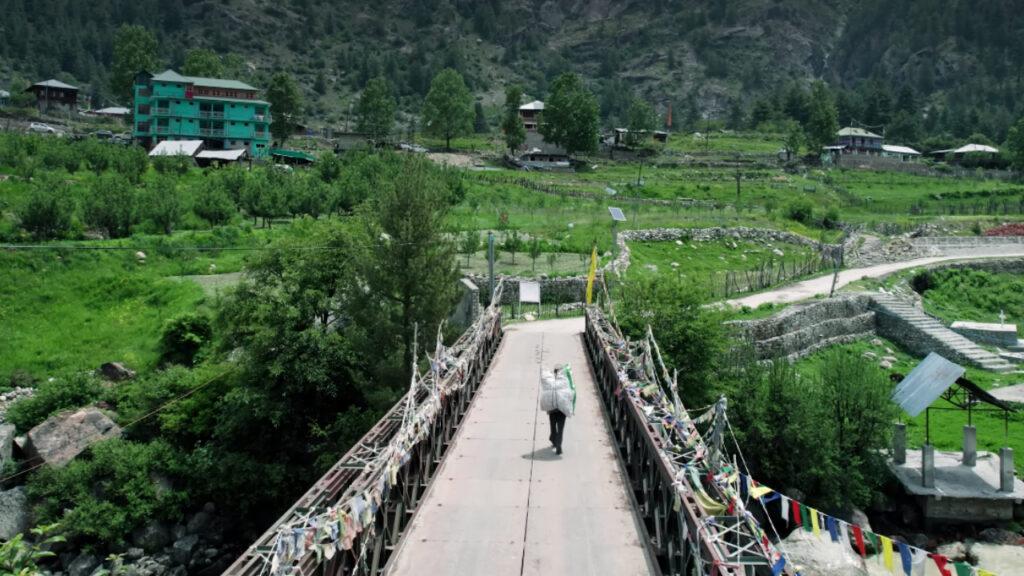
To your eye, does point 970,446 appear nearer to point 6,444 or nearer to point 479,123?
point 6,444

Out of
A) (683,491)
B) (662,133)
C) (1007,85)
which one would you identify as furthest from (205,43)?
(683,491)

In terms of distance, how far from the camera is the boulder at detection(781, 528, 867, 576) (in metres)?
19.1

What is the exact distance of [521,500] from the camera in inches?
480

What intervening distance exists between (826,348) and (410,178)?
2054 centimetres

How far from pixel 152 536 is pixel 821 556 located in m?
20.1

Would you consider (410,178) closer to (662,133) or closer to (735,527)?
(735,527)

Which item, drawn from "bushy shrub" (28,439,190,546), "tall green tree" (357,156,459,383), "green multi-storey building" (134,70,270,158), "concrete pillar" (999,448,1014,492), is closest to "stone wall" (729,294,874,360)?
"concrete pillar" (999,448,1014,492)

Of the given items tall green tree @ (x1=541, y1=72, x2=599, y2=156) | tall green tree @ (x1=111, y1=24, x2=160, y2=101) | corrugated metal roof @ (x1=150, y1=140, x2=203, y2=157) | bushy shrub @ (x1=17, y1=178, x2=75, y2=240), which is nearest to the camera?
bushy shrub @ (x1=17, y1=178, x2=75, y2=240)

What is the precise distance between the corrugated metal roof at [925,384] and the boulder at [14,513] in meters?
27.7

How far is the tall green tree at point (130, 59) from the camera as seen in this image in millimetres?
105250

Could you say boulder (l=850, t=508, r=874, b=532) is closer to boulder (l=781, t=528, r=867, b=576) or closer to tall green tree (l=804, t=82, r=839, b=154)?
boulder (l=781, t=528, r=867, b=576)

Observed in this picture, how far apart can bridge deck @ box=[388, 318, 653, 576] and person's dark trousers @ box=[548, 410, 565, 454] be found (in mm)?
218

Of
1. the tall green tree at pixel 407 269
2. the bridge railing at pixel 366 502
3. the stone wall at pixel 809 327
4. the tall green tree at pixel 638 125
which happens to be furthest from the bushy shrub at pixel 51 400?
the tall green tree at pixel 638 125

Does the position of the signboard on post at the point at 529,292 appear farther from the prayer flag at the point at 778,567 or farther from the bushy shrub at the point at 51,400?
the prayer flag at the point at 778,567
